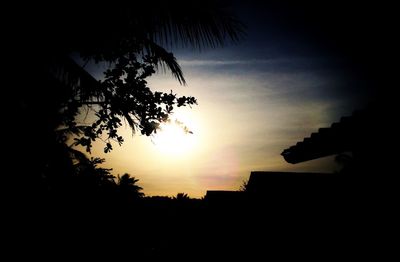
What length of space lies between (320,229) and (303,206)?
1.06 ft


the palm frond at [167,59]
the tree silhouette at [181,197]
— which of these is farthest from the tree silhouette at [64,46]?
the tree silhouette at [181,197]

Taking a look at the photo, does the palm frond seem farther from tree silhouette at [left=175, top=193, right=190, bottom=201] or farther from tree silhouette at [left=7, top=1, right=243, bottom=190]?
tree silhouette at [left=175, top=193, right=190, bottom=201]

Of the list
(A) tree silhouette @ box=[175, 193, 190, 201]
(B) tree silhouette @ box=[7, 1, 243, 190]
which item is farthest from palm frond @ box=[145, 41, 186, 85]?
(A) tree silhouette @ box=[175, 193, 190, 201]

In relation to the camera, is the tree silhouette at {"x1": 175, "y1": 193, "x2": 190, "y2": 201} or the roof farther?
the tree silhouette at {"x1": 175, "y1": 193, "x2": 190, "y2": 201}

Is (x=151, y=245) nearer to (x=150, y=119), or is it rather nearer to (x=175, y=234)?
(x=175, y=234)

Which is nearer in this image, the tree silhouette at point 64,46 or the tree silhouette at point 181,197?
the tree silhouette at point 64,46

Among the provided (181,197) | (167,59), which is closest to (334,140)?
(167,59)

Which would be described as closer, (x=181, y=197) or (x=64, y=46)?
(x=64, y=46)

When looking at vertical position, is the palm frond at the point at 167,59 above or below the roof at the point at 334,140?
above

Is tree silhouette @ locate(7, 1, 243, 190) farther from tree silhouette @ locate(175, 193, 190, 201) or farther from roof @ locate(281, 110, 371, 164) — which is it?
tree silhouette @ locate(175, 193, 190, 201)

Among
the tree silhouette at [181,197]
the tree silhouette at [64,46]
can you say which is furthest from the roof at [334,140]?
the tree silhouette at [181,197]

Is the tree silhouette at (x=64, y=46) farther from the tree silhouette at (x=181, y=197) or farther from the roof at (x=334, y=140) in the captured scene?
the tree silhouette at (x=181, y=197)

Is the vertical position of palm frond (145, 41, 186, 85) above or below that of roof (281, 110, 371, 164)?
above

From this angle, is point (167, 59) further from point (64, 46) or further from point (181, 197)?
point (181, 197)
